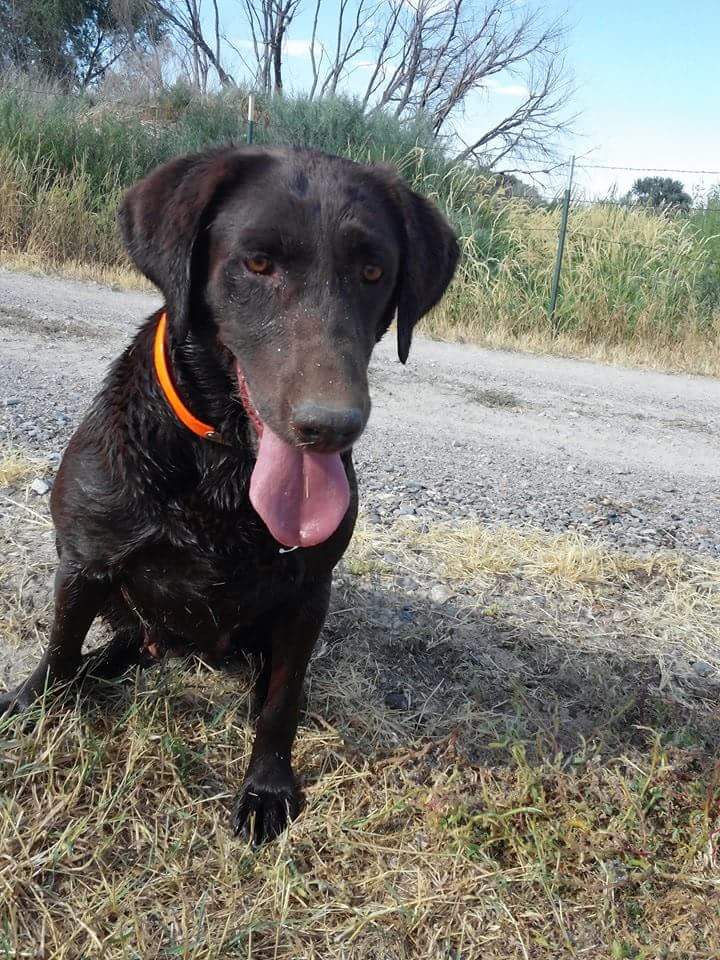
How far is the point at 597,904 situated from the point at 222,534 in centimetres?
116

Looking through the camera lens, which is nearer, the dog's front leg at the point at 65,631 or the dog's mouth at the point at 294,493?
the dog's mouth at the point at 294,493

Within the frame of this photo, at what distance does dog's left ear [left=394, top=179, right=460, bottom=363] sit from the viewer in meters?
2.07

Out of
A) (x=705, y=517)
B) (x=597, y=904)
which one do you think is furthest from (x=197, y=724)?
(x=705, y=517)

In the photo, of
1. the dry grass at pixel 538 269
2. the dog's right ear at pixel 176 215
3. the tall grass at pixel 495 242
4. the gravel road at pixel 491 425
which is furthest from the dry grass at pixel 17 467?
the tall grass at pixel 495 242

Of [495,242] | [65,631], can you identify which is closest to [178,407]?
[65,631]

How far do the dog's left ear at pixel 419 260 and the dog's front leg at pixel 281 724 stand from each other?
715 mm

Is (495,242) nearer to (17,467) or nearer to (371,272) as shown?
(17,467)

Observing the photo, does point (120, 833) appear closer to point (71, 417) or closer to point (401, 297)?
point (401, 297)

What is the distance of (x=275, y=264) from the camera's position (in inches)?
70.1

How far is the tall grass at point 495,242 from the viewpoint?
28.9 feet

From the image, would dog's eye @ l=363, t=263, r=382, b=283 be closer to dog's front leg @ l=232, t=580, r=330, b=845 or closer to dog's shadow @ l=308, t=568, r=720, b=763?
dog's front leg @ l=232, t=580, r=330, b=845

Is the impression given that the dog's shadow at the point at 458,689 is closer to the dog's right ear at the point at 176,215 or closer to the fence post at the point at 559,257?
the dog's right ear at the point at 176,215

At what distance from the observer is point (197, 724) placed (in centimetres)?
211

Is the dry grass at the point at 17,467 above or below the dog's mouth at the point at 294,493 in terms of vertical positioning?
below
